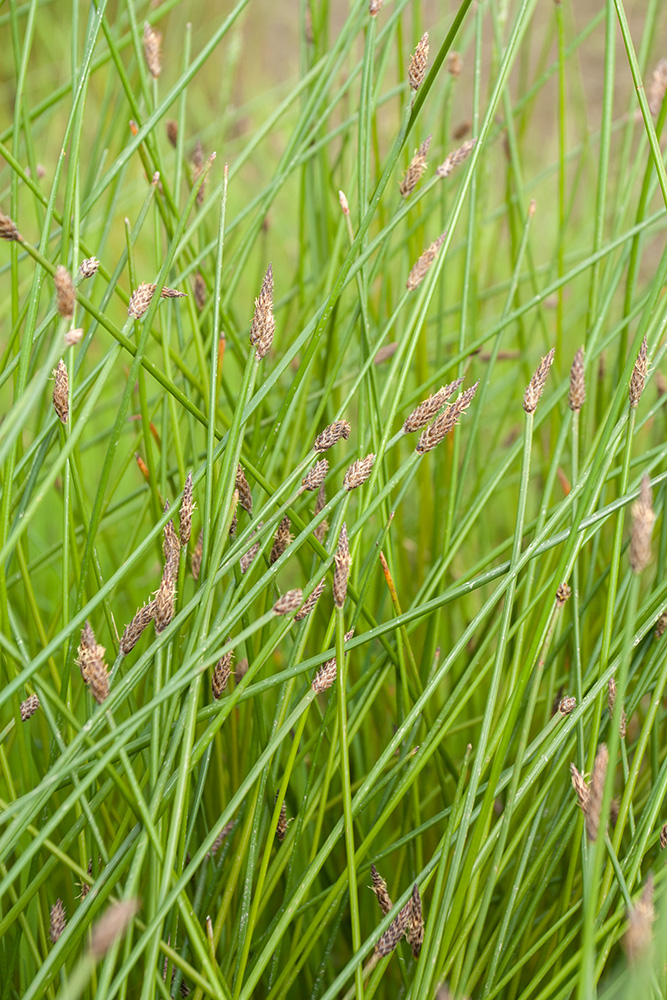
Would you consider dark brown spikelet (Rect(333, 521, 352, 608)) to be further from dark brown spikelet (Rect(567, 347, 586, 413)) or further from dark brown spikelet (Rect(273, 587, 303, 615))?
dark brown spikelet (Rect(567, 347, 586, 413))

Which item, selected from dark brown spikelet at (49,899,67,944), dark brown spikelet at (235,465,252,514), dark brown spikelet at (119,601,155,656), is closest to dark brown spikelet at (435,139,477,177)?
dark brown spikelet at (235,465,252,514)

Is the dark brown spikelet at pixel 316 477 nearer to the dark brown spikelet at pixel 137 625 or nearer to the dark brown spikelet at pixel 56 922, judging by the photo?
the dark brown spikelet at pixel 137 625

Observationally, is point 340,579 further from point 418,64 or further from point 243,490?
point 418,64

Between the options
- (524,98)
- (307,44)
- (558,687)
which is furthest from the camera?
(524,98)

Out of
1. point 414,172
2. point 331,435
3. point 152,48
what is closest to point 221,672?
point 331,435

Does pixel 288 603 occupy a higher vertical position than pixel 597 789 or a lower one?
higher

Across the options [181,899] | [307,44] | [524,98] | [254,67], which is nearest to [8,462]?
[181,899]

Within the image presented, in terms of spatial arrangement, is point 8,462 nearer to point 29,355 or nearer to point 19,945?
point 29,355

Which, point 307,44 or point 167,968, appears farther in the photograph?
point 307,44
